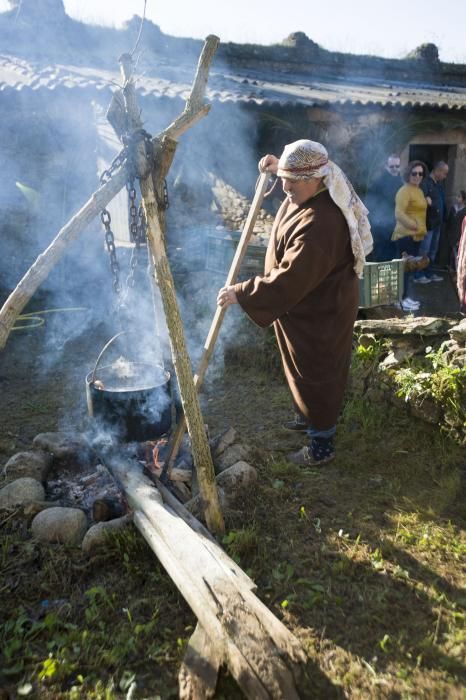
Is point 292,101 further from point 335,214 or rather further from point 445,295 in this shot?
point 335,214

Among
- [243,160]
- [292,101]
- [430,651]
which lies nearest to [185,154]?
[243,160]

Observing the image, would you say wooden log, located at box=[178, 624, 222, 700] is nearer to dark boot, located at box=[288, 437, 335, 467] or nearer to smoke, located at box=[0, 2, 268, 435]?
dark boot, located at box=[288, 437, 335, 467]

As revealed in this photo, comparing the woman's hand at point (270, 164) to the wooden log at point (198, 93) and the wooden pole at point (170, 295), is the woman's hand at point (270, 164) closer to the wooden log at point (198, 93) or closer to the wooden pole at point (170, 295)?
the wooden log at point (198, 93)

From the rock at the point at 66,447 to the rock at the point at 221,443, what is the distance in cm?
98

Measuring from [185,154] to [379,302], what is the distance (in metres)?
4.64

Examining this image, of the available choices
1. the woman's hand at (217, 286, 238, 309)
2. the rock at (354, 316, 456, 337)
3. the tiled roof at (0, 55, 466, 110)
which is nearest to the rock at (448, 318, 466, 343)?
the rock at (354, 316, 456, 337)

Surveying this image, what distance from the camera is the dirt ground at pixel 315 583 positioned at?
249 centimetres

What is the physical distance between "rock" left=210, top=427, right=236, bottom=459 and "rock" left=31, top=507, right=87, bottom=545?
125 centimetres

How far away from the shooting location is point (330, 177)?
366 cm

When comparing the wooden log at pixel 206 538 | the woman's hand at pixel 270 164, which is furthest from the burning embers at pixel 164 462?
the woman's hand at pixel 270 164

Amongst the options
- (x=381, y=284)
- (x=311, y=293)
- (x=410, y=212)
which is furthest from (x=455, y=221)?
(x=311, y=293)

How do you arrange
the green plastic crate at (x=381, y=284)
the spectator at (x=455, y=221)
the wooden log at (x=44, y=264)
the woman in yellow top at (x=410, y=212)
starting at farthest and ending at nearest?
1. the spectator at (x=455, y=221)
2. the woman in yellow top at (x=410, y=212)
3. the green plastic crate at (x=381, y=284)
4. the wooden log at (x=44, y=264)

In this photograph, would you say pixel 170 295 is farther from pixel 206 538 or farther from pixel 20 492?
pixel 20 492

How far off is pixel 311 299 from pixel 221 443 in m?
1.41
